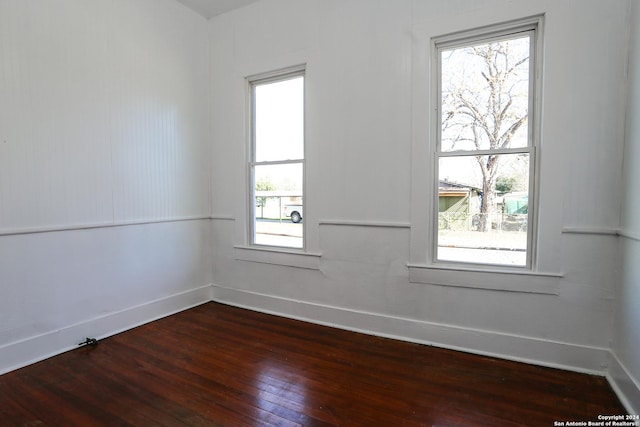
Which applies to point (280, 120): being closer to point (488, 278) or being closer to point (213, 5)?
point (213, 5)

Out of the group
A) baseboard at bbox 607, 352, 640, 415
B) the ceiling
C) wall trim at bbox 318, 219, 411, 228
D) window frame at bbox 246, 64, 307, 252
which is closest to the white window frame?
wall trim at bbox 318, 219, 411, 228

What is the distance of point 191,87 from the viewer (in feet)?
11.9

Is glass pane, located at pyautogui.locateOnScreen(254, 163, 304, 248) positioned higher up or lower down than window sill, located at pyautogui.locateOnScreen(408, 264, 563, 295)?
higher up

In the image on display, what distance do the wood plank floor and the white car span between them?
116 centimetres

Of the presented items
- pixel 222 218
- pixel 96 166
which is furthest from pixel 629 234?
pixel 96 166

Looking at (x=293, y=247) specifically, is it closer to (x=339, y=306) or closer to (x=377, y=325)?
(x=339, y=306)

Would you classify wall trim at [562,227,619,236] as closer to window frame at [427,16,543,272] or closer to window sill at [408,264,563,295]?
window frame at [427,16,543,272]

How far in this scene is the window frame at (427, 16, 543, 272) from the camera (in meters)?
2.40

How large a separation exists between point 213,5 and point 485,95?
9.58 ft

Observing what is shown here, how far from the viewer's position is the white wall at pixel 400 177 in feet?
7.34

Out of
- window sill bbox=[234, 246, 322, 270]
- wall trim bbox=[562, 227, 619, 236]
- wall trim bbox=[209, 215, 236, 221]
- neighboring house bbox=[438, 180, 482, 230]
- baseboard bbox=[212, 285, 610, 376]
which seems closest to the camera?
wall trim bbox=[562, 227, 619, 236]

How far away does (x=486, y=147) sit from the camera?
258 cm

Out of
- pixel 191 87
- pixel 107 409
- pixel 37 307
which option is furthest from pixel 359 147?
pixel 37 307

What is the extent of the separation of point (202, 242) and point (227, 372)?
189 cm
